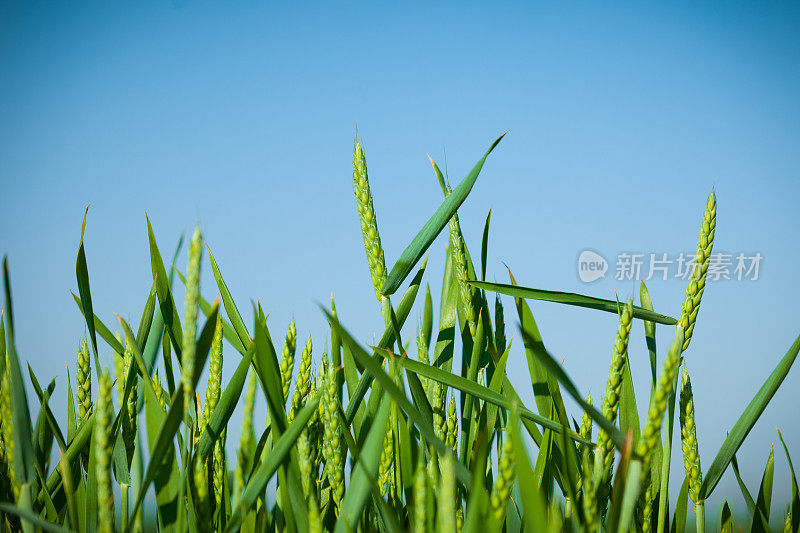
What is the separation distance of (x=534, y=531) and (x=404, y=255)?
365 mm

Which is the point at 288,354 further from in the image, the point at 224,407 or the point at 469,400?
the point at 469,400

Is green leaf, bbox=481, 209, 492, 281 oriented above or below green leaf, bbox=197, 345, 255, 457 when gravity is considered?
above

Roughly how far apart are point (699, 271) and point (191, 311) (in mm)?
581

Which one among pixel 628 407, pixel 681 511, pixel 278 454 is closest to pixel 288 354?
pixel 278 454

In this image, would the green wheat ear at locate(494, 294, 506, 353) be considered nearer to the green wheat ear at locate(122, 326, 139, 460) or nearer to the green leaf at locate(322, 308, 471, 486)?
the green leaf at locate(322, 308, 471, 486)

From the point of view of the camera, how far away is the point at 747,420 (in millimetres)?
749

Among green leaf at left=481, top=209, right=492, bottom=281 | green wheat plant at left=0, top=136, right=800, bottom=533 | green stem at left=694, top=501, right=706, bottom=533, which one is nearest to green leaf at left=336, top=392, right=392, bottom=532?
green wheat plant at left=0, top=136, right=800, bottom=533

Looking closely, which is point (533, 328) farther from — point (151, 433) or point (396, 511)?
point (151, 433)

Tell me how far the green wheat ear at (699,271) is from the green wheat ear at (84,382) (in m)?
0.83

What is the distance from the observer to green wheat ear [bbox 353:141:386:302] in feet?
2.57

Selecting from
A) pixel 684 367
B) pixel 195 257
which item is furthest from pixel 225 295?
pixel 684 367

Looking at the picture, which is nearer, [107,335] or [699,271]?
[699,271]

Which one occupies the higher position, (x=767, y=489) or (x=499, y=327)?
(x=499, y=327)

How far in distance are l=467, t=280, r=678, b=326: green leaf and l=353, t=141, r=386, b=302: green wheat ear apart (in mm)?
123
